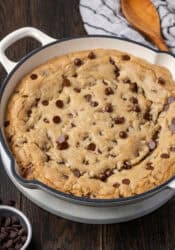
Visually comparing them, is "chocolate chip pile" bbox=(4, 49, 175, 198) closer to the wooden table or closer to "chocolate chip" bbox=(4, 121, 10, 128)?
"chocolate chip" bbox=(4, 121, 10, 128)

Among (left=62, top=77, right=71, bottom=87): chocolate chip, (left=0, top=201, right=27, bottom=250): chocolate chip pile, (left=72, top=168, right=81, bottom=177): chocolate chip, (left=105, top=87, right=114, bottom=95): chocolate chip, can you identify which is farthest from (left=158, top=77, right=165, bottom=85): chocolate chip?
(left=0, top=201, right=27, bottom=250): chocolate chip pile

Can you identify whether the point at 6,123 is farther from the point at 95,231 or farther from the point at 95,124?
the point at 95,231

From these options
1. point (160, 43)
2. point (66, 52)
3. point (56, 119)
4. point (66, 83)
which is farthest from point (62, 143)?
point (160, 43)

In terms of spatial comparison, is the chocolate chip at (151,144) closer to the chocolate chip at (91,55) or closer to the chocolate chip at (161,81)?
the chocolate chip at (161,81)

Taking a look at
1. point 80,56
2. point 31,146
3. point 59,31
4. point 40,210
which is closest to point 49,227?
point 40,210

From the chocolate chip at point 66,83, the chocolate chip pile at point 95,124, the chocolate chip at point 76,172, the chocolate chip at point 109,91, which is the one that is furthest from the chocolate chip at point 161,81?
the chocolate chip at point 76,172
